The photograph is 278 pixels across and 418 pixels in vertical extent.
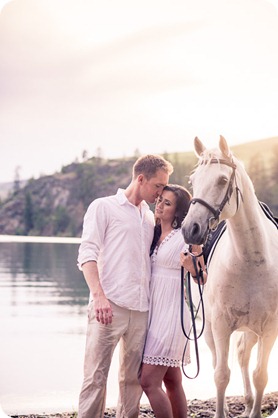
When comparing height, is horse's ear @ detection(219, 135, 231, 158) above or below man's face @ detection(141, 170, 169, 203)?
above

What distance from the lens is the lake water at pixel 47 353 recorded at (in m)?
6.65

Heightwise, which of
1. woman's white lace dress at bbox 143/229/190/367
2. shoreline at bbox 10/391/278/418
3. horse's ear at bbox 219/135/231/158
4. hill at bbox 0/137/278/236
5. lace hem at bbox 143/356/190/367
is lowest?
shoreline at bbox 10/391/278/418

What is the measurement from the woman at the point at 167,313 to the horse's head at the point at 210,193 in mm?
263

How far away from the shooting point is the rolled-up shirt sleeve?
3.61m

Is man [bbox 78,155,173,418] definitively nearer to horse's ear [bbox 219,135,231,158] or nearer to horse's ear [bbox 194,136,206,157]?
horse's ear [bbox 194,136,206,157]

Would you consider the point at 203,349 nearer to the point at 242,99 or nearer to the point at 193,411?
the point at 193,411

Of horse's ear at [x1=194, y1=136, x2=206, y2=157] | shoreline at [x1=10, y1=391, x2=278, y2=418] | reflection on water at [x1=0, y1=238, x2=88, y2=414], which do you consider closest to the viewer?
horse's ear at [x1=194, y1=136, x2=206, y2=157]

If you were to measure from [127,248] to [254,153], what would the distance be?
2238 inches

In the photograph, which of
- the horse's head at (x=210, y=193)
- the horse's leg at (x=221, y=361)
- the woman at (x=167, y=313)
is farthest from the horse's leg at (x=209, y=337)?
the horse's head at (x=210, y=193)

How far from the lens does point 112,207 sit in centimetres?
375

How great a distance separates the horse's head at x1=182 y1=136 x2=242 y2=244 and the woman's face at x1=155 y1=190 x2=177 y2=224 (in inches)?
8.5

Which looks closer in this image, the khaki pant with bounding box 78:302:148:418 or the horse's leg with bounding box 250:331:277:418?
the khaki pant with bounding box 78:302:148:418

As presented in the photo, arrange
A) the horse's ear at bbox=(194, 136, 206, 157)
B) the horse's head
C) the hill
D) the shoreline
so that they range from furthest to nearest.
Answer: the hill, the shoreline, the horse's ear at bbox=(194, 136, 206, 157), the horse's head

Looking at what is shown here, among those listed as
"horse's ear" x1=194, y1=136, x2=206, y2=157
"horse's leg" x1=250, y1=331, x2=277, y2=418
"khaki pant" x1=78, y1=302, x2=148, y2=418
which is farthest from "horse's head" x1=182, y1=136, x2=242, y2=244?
"horse's leg" x1=250, y1=331, x2=277, y2=418
